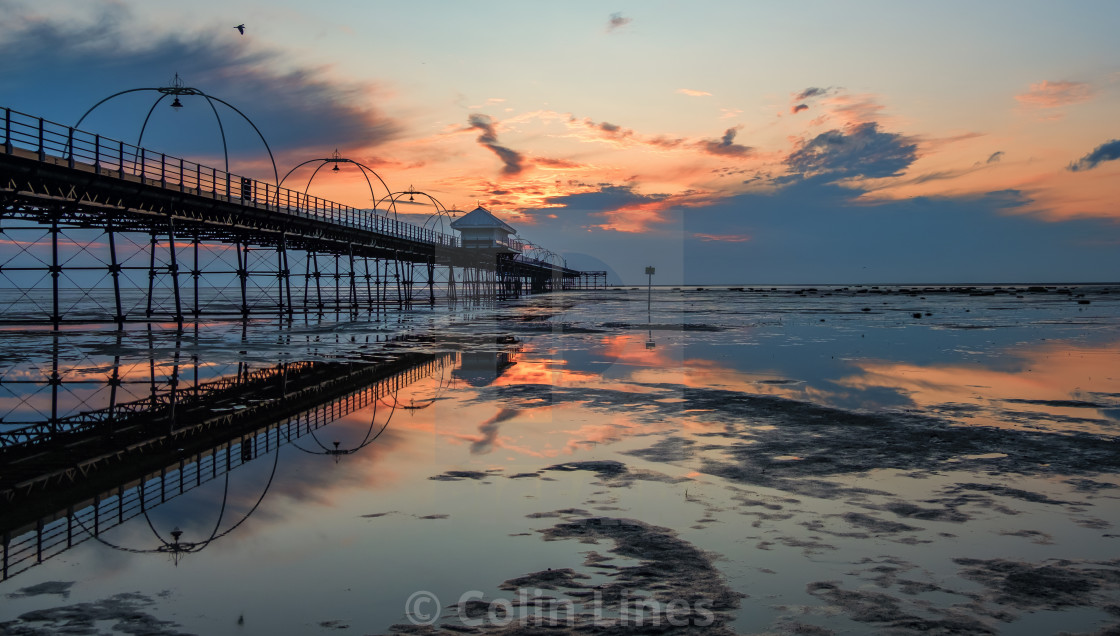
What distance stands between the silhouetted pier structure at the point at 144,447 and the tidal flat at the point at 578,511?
6 cm

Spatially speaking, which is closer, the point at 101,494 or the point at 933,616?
the point at 933,616

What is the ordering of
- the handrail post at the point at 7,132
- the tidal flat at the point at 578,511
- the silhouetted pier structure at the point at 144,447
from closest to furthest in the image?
the tidal flat at the point at 578,511
the silhouetted pier structure at the point at 144,447
the handrail post at the point at 7,132

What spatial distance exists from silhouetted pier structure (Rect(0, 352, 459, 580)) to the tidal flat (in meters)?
0.06

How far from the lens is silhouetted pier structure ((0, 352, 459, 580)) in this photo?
6871 mm

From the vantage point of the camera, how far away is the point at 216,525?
22.2ft

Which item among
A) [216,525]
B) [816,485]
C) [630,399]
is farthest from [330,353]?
[816,485]

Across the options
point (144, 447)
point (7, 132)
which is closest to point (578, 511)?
point (144, 447)

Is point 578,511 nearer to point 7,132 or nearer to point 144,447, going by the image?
point 144,447

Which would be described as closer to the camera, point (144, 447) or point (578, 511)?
point (578, 511)

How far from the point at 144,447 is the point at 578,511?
676cm

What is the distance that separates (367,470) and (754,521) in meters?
4.80

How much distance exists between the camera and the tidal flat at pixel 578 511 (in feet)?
15.9

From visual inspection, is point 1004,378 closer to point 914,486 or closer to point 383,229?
point 914,486

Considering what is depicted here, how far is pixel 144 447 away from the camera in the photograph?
987 centimetres
